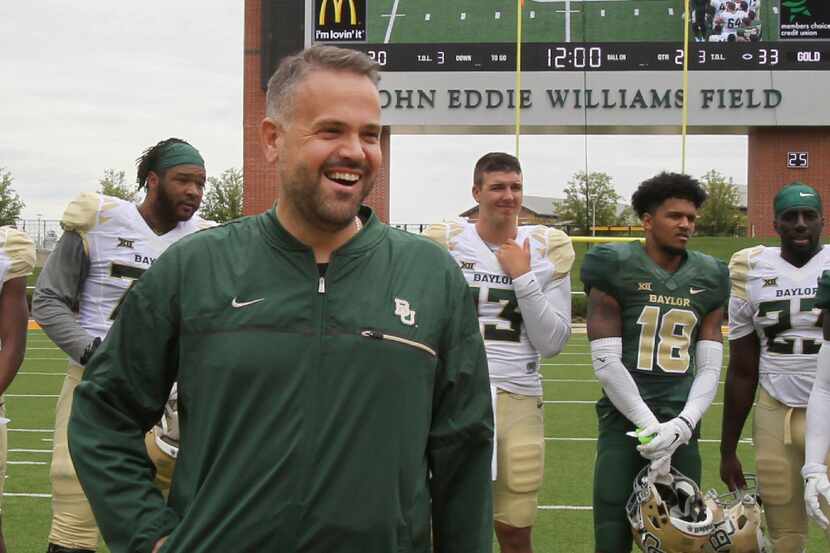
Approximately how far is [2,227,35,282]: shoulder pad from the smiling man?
241cm

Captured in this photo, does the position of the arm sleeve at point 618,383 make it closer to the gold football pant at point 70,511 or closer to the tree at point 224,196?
the gold football pant at point 70,511

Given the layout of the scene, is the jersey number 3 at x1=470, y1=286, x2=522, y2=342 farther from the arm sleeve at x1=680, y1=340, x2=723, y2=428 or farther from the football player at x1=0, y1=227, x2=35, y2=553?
the football player at x1=0, y1=227, x2=35, y2=553

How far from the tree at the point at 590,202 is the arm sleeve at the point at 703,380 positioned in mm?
38176

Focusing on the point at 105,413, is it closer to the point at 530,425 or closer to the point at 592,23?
the point at 530,425

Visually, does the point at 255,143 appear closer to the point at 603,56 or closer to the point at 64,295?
the point at 603,56

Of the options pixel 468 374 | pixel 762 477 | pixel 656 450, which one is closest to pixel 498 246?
pixel 656 450

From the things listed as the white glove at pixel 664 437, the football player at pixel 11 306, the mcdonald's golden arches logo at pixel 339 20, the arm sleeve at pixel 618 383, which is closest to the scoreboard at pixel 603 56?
the mcdonald's golden arches logo at pixel 339 20

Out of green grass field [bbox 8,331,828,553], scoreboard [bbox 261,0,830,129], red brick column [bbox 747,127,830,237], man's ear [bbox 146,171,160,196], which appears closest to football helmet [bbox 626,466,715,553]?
green grass field [bbox 8,331,828,553]

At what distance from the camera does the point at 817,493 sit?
3.57m

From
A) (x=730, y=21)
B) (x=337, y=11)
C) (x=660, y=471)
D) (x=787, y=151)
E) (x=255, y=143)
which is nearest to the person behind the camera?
(x=660, y=471)

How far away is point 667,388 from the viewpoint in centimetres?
441

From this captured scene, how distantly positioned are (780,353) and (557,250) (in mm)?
1035

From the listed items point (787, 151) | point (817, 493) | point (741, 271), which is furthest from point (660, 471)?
point (787, 151)

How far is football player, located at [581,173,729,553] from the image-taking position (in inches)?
170
